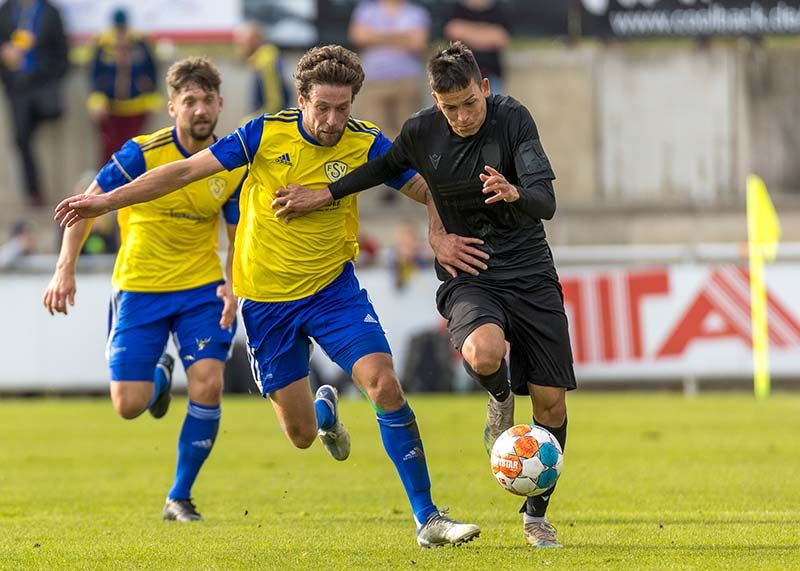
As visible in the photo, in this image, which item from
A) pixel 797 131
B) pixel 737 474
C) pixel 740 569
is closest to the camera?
pixel 740 569

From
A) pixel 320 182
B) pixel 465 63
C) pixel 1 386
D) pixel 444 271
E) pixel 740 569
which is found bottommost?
pixel 1 386

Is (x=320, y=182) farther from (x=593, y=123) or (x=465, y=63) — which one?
(x=593, y=123)

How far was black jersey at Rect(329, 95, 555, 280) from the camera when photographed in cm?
751

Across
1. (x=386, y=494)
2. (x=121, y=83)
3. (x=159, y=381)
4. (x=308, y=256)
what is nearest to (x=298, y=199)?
(x=308, y=256)

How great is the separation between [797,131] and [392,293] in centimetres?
697

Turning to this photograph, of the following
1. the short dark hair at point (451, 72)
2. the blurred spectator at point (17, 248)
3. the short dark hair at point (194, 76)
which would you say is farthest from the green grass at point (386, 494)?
the short dark hair at point (194, 76)

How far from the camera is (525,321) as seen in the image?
7629mm

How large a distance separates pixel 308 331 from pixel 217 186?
154cm

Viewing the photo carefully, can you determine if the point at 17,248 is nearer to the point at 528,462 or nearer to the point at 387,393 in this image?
the point at 387,393

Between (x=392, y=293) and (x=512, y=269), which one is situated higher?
(x=512, y=269)

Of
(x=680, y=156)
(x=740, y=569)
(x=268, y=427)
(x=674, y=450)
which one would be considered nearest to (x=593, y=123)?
(x=680, y=156)

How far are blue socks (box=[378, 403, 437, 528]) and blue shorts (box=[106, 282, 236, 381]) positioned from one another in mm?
1955

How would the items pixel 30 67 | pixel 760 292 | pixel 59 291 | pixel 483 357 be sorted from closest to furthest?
pixel 483 357, pixel 59 291, pixel 760 292, pixel 30 67

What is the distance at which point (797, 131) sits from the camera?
21375 mm
